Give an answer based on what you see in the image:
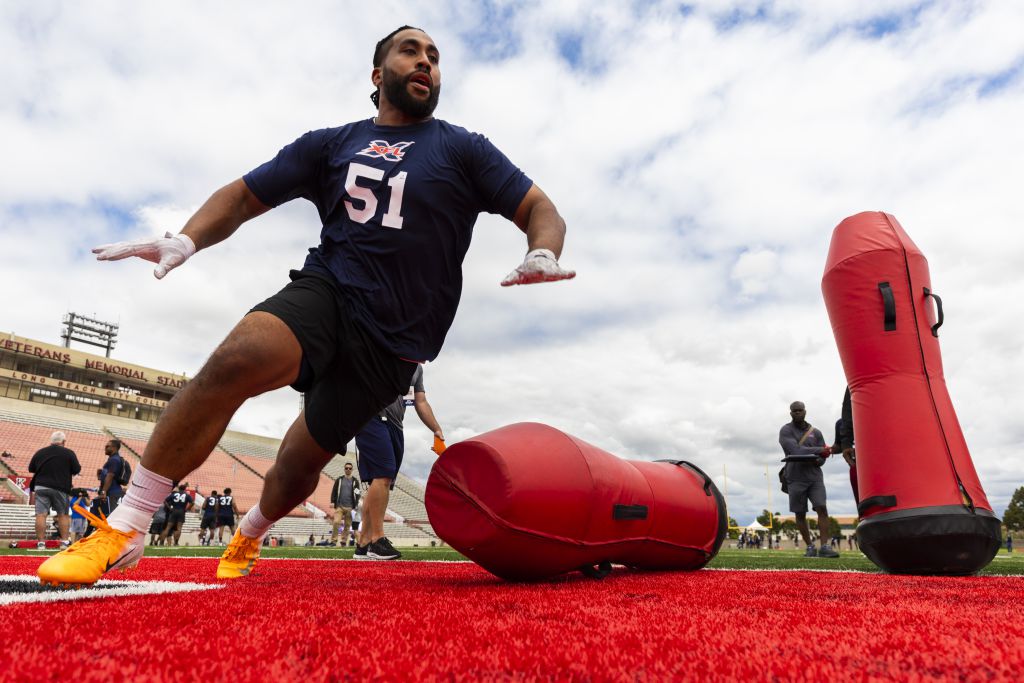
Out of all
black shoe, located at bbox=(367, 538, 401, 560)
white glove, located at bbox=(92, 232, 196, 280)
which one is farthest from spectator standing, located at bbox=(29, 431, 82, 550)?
white glove, located at bbox=(92, 232, 196, 280)

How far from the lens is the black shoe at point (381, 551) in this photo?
5430mm

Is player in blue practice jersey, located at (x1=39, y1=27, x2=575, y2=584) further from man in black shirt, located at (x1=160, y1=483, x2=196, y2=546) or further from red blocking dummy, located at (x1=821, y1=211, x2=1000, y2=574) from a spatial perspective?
man in black shirt, located at (x1=160, y1=483, x2=196, y2=546)

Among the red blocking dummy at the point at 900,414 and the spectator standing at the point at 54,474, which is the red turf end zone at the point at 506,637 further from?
the spectator standing at the point at 54,474

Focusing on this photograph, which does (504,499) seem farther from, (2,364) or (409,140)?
(2,364)

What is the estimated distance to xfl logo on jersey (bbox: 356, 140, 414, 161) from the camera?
2.59m

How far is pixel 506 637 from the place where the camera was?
1.40 metres

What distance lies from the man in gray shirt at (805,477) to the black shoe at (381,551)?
451 centimetres

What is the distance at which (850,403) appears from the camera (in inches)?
182

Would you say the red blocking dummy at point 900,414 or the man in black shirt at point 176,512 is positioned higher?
the red blocking dummy at point 900,414

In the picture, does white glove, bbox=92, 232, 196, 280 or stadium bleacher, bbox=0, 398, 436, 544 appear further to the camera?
stadium bleacher, bbox=0, 398, 436, 544

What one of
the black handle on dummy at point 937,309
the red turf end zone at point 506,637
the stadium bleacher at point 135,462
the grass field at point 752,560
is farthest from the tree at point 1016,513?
the red turf end zone at point 506,637

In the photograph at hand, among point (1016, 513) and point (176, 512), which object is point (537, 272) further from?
point (1016, 513)

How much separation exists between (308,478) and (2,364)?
55149 millimetres

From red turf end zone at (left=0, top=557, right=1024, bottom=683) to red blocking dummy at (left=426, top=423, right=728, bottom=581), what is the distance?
0.37 meters
